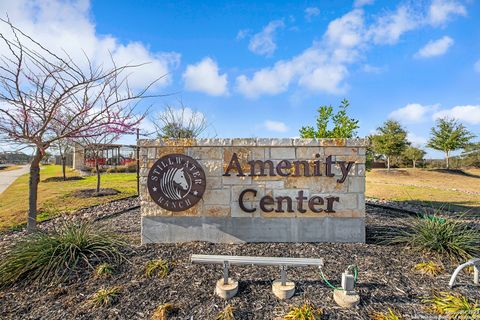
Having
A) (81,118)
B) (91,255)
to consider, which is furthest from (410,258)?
(81,118)

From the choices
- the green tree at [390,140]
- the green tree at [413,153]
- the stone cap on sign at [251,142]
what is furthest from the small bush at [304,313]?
the green tree at [413,153]

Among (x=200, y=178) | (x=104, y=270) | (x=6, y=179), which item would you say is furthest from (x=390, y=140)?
(x=6, y=179)

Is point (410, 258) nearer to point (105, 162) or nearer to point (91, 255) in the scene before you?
point (91, 255)

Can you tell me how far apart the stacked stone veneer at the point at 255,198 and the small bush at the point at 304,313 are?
1699 millimetres

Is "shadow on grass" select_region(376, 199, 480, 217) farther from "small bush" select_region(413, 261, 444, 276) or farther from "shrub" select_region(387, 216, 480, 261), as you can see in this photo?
"small bush" select_region(413, 261, 444, 276)

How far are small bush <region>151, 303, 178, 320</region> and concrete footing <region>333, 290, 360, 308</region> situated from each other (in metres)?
1.63

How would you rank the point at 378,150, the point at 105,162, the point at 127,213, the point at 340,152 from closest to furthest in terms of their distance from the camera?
the point at 340,152 < the point at 127,213 < the point at 378,150 < the point at 105,162

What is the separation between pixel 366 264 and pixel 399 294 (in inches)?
24.4

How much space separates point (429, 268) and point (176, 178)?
366 cm

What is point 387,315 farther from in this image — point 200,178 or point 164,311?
point 200,178

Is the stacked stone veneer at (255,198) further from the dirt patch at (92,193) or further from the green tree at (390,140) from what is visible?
the green tree at (390,140)

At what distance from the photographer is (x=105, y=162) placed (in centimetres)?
2308

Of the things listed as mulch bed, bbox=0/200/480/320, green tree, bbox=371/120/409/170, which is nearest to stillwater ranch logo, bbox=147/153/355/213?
mulch bed, bbox=0/200/480/320

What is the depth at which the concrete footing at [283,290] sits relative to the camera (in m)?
2.72
